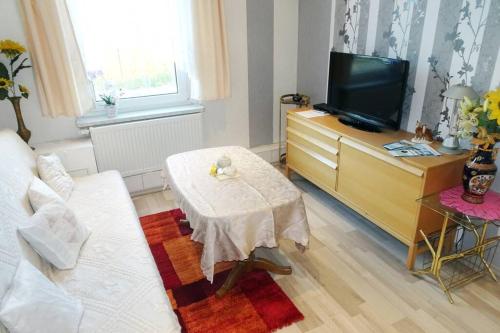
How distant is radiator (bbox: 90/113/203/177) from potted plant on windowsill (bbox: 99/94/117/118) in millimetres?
164

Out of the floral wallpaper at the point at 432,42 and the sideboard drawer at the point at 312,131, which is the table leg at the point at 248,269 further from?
the floral wallpaper at the point at 432,42

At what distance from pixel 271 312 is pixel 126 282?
86 centimetres

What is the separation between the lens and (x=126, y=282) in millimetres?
1757

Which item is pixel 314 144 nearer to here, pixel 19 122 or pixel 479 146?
pixel 479 146

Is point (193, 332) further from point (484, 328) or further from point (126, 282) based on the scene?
point (484, 328)

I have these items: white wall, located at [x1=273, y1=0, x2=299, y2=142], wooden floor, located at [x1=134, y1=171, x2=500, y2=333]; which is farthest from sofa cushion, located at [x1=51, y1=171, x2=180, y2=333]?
white wall, located at [x1=273, y1=0, x2=299, y2=142]

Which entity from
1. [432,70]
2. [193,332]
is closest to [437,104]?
[432,70]

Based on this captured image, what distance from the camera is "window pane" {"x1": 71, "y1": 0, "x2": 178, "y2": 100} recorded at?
10.2 feet

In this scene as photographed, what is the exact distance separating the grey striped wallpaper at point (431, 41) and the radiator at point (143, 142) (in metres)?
1.74

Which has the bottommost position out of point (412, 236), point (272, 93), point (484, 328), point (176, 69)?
point (484, 328)

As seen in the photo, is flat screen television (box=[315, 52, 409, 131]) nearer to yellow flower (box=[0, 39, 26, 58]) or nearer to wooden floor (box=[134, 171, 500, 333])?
wooden floor (box=[134, 171, 500, 333])

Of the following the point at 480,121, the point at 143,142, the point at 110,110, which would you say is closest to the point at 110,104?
the point at 110,110

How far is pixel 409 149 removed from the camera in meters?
2.45

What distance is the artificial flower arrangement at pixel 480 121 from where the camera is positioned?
6.25 ft
